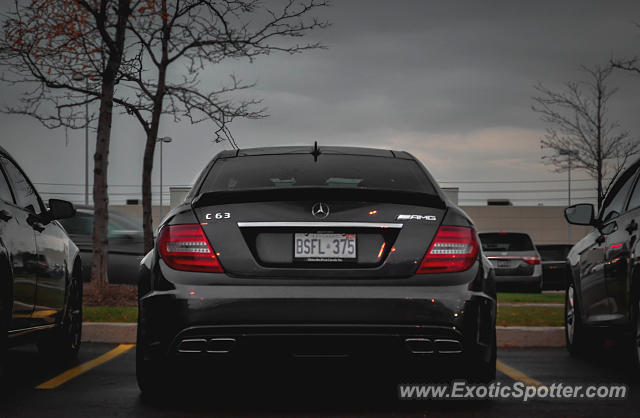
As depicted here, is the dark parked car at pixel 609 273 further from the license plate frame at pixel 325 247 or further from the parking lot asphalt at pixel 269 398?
the license plate frame at pixel 325 247

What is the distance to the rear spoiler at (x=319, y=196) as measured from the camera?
4973 mm

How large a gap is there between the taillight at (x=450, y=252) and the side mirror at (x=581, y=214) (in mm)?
2919

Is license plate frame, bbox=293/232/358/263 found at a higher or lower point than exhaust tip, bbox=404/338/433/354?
higher

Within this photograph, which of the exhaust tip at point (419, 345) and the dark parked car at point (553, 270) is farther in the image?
the dark parked car at point (553, 270)

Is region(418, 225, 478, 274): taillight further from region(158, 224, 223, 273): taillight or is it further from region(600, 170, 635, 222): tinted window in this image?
region(600, 170, 635, 222): tinted window

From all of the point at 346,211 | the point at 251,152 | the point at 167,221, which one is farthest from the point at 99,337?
the point at 346,211

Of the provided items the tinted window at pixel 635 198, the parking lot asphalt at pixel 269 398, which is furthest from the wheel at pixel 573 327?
the tinted window at pixel 635 198

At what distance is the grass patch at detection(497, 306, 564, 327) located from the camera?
1031 centimetres

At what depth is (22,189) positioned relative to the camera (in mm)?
6871

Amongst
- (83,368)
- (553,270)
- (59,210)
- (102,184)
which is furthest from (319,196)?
(553,270)

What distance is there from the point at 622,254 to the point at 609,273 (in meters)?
0.37

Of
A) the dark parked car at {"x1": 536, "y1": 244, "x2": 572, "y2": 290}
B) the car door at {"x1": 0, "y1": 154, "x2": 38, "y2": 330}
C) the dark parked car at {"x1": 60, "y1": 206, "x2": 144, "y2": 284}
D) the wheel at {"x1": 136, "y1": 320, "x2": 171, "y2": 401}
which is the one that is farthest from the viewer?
the dark parked car at {"x1": 536, "y1": 244, "x2": 572, "y2": 290}

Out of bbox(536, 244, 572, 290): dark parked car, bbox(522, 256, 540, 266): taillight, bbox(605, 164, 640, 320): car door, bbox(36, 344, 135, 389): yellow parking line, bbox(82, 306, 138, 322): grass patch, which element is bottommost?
bbox(536, 244, 572, 290): dark parked car

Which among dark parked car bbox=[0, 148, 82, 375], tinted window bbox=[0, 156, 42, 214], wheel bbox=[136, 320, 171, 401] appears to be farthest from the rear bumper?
tinted window bbox=[0, 156, 42, 214]
